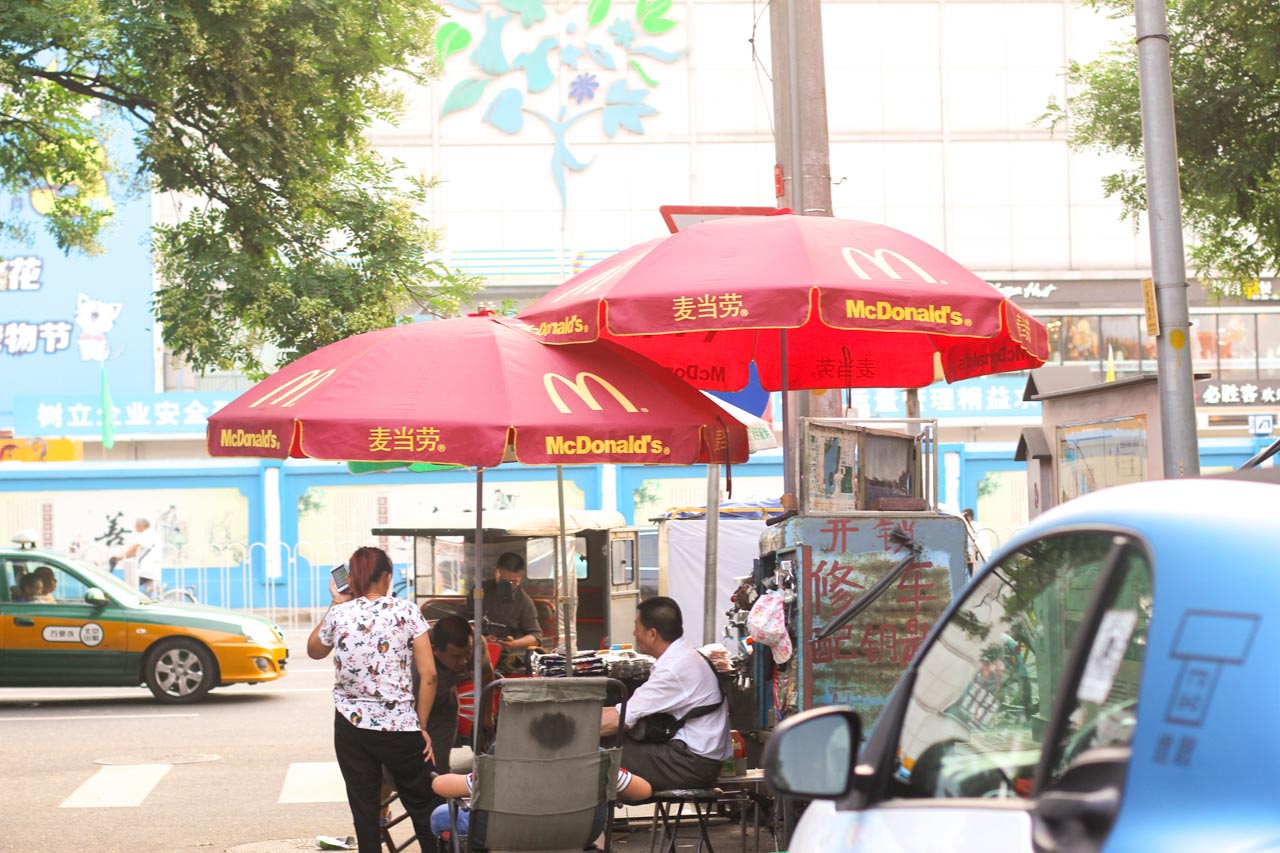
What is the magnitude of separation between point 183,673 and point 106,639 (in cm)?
87

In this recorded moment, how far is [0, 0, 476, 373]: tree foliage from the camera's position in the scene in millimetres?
12773

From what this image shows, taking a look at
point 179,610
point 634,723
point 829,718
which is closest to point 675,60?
point 179,610

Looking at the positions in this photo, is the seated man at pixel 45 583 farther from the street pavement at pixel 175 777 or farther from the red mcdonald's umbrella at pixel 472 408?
the red mcdonald's umbrella at pixel 472 408

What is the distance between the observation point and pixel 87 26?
1173 cm

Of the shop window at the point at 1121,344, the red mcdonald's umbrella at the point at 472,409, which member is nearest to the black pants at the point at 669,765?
the red mcdonald's umbrella at the point at 472,409

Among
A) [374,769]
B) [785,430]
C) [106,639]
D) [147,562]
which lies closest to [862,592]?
[785,430]

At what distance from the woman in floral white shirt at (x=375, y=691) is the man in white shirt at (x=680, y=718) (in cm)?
102

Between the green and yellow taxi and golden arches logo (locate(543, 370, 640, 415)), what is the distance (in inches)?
372

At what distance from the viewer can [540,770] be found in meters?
6.80

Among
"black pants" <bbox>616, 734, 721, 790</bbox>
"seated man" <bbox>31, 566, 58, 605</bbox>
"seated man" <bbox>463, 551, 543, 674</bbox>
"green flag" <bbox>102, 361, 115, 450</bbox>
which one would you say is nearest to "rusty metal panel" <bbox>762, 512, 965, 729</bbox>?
"black pants" <bbox>616, 734, 721, 790</bbox>

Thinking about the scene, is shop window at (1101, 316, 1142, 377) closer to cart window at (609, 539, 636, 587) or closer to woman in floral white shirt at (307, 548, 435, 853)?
cart window at (609, 539, 636, 587)

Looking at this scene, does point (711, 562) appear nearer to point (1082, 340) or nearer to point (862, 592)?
point (862, 592)

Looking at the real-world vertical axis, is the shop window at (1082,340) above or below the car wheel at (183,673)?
above

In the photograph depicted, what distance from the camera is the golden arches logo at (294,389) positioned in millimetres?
7520
